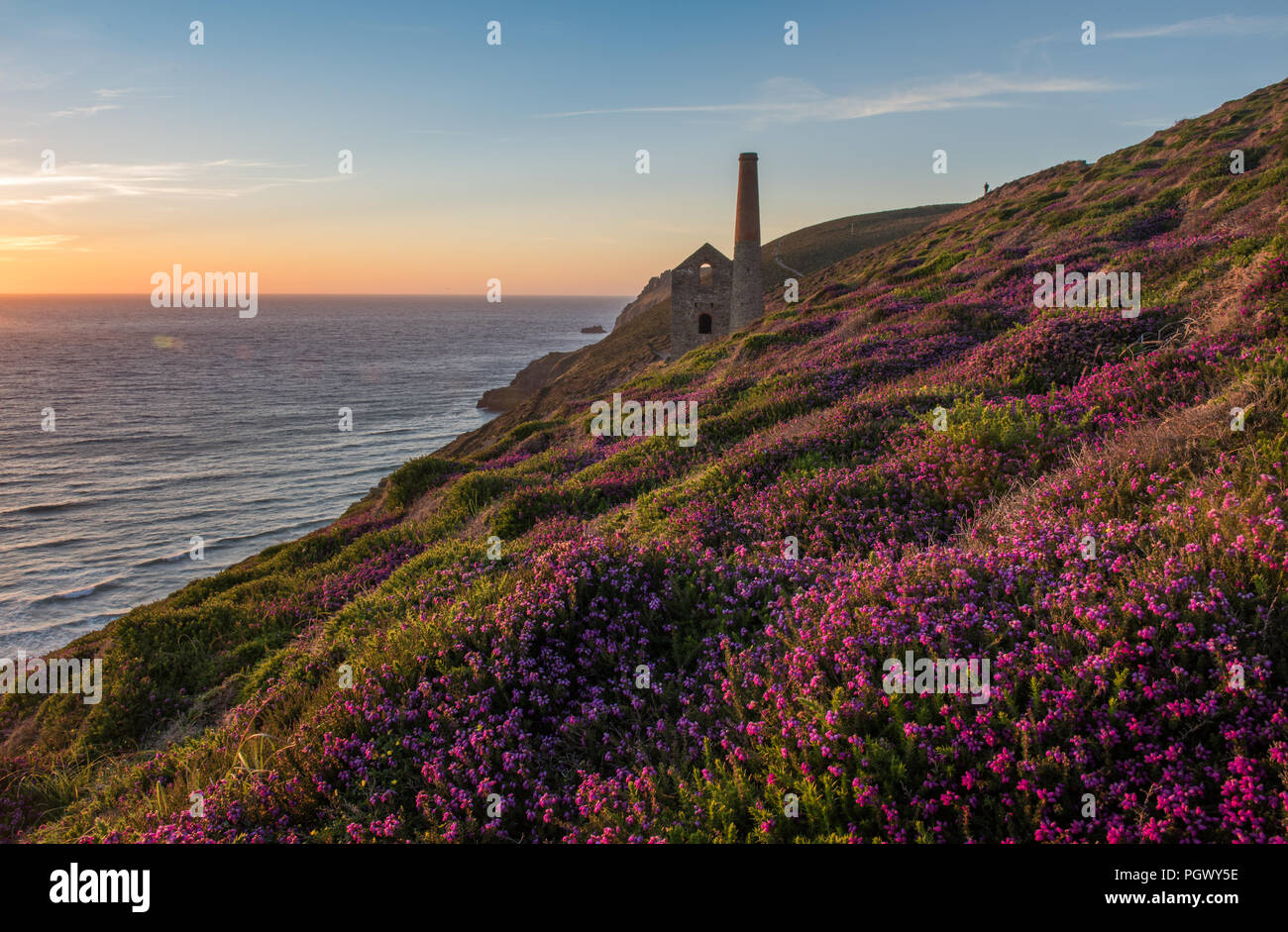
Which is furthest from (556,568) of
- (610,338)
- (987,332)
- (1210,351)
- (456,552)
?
(610,338)

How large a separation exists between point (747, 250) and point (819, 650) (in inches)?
1614

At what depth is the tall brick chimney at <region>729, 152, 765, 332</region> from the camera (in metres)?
41.4

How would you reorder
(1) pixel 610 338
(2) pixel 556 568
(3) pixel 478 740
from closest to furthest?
(3) pixel 478 740 → (2) pixel 556 568 → (1) pixel 610 338

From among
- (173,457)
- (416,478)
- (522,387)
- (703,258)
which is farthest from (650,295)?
(416,478)

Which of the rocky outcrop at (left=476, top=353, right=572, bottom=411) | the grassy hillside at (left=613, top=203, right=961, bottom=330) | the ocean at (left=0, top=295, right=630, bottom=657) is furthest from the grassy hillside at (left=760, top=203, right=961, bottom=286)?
the ocean at (left=0, top=295, right=630, bottom=657)

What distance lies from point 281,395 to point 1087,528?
85.0m

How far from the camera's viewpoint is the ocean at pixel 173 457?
27.6 metres

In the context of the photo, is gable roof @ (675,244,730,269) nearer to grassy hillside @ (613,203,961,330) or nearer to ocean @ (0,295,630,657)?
ocean @ (0,295,630,657)

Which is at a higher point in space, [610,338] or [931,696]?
[610,338]

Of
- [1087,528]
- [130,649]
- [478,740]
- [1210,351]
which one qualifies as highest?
[1210,351]

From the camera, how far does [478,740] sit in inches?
177

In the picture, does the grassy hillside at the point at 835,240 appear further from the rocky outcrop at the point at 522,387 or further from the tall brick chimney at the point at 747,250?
the tall brick chimney at the point at 747,250

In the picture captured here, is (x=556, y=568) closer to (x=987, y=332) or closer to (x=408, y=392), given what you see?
(x=987, y=332)

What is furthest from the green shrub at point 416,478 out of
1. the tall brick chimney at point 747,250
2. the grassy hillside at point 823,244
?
the grassy hillside at point 823,244
